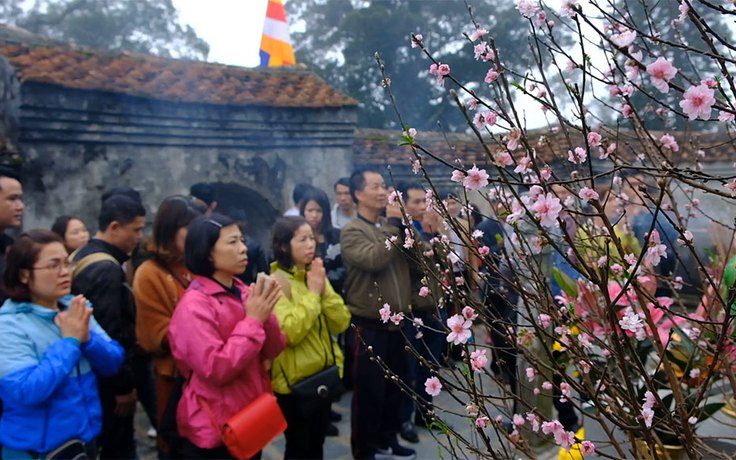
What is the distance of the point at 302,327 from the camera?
10.2 feet

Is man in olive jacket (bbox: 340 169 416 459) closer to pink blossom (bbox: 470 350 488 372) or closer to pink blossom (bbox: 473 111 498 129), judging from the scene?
pink blossom (bbox: 470 350 488 372)

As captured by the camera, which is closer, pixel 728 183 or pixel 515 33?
pixel 728 183

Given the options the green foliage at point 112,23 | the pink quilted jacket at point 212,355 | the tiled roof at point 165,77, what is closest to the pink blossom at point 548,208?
the pink quilted jacket at point 212,355

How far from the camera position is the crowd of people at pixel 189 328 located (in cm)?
239

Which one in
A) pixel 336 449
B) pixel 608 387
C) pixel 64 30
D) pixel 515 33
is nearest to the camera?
pixel 608 387

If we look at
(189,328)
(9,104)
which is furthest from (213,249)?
(9,104)

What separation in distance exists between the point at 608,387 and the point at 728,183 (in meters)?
0.51

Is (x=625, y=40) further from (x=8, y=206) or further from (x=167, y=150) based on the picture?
(x=167, y=150)

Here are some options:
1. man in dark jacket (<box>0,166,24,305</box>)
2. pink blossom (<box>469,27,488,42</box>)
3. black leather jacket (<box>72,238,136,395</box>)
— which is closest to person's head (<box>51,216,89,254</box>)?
man in dark jacket (<box>0,166,24,305</box>)

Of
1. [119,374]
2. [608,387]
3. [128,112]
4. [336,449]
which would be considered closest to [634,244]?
[608,387]

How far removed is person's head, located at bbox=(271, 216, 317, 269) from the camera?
130 inches

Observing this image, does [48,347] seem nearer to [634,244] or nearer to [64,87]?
[634,244]

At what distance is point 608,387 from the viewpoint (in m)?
1.34

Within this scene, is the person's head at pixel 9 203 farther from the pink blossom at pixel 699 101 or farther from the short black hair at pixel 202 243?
the pink blossom at pixel 699 101
